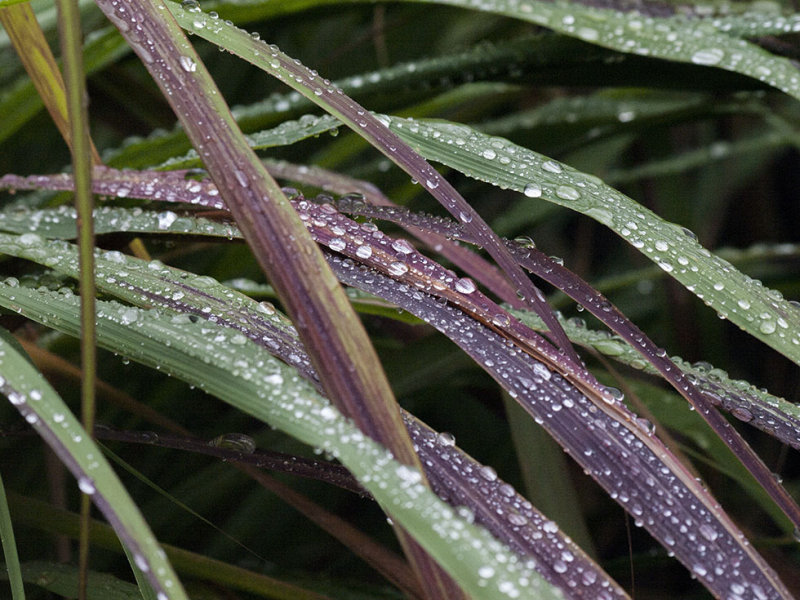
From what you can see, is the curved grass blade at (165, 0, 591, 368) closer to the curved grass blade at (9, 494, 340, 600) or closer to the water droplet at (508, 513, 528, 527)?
the water droplet at (508, 513, 528, 527)

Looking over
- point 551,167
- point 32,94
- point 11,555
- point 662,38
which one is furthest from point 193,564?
point 662,38

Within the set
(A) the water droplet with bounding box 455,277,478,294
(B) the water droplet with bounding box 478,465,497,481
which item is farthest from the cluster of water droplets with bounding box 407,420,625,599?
(A) the water droplet with bounding box 455,277,478,294

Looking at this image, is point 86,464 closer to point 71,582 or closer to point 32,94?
point 71,582

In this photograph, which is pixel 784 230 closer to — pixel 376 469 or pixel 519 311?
pixel 519 311

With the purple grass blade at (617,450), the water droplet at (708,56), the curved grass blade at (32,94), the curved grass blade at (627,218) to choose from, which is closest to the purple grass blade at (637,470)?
the purple grass blade at (617,450)

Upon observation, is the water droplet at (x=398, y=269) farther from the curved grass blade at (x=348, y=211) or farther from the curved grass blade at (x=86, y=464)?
the curved grass blade at (x=86, y=464)

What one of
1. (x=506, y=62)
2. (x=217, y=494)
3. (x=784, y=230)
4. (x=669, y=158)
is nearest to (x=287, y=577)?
(x=217, y=494)

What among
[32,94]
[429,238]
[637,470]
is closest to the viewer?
[637,470]
